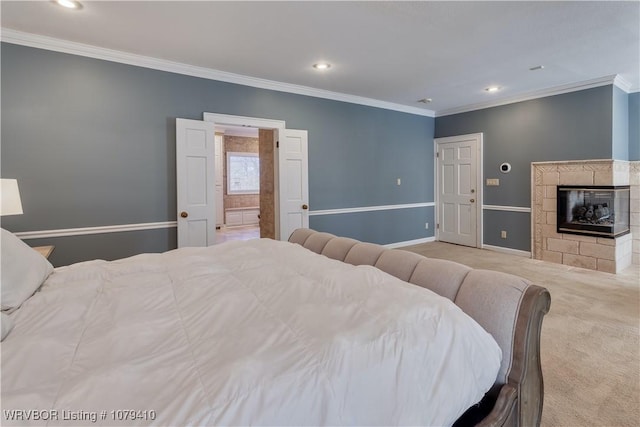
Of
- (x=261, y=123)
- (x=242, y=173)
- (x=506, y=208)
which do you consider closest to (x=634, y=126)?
(x=506, y=208)

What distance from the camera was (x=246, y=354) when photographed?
927 mm

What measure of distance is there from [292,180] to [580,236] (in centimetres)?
417

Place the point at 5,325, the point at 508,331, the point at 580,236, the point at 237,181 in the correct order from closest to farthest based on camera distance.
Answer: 1. the point at 5,325
2. the point at 508,331
3. the point at 580,236
4. the point at 237,181

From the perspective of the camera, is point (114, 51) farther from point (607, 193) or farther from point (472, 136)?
point (607, 193)

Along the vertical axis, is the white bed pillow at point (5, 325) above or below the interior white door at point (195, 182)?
below

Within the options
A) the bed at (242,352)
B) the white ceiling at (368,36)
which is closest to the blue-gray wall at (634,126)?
the white ceiling at (368,36)

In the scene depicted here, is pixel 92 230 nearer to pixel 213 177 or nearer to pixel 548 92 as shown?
pixel 213 177

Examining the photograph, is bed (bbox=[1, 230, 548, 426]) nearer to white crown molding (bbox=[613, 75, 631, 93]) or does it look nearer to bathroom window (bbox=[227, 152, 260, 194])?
white crown molding (bbox=[613, 75, 631, 93])

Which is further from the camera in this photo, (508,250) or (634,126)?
(508,250)

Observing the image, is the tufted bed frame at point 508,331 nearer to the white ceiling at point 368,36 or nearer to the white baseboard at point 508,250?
the white ceiling at point 368,36

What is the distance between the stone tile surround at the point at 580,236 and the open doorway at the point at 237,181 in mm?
6337

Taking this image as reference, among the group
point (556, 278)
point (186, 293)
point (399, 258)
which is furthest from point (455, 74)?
point (186, 293)

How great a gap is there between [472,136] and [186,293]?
5.79m

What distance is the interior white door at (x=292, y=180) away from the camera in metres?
4.41
